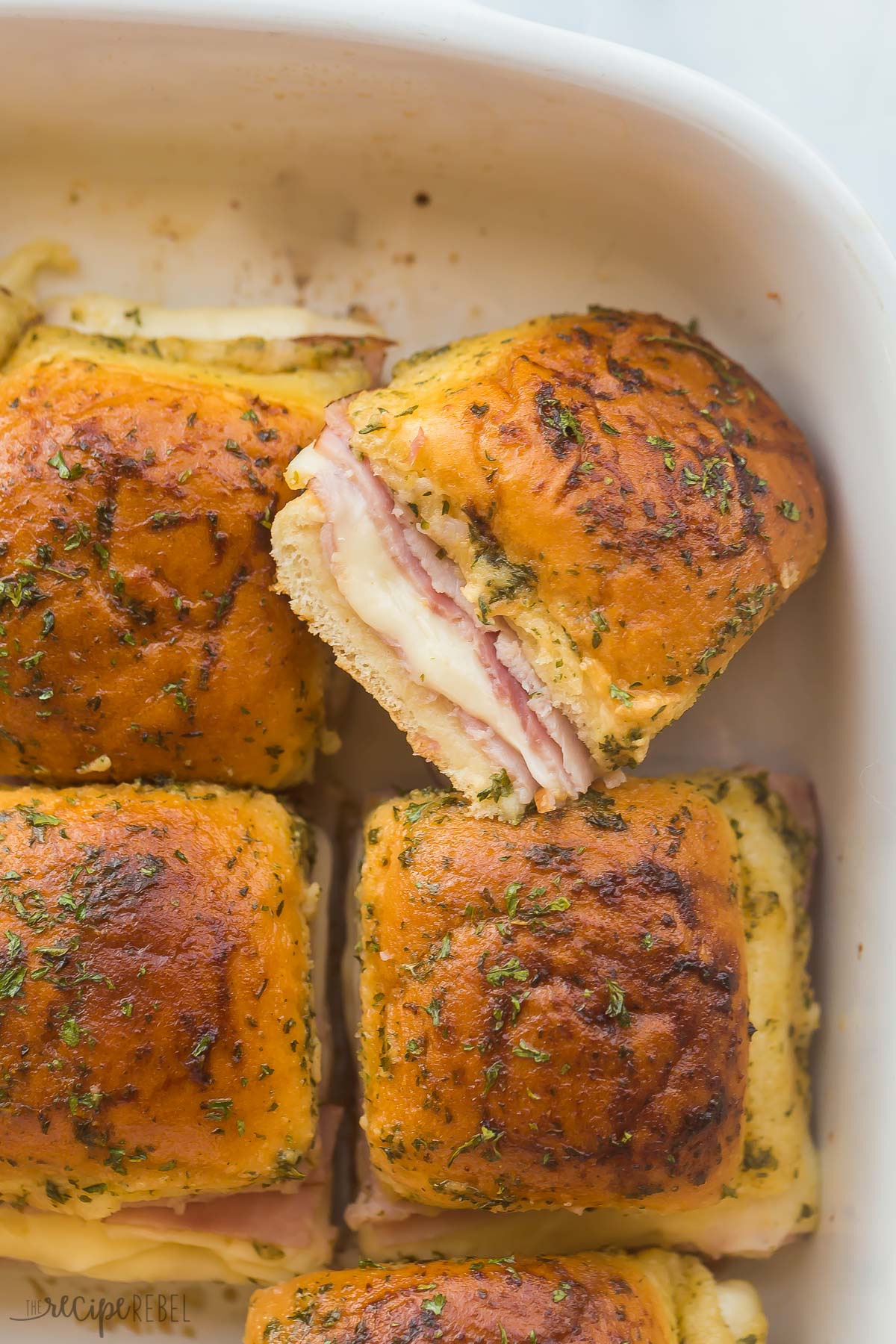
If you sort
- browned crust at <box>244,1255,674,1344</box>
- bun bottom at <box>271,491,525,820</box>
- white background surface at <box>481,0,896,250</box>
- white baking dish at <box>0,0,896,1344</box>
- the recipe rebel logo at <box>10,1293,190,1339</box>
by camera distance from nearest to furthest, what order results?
browned crust at <box>244,1255,674,1344</box> → bun bottom at <box>271,491,525,820</box> → white baking dish at <box>0,0,896,1344</box> → the recipe rebel logo at <box>10,1293,190,1339</box> → white background surface at <box>481,0,896,250</box>

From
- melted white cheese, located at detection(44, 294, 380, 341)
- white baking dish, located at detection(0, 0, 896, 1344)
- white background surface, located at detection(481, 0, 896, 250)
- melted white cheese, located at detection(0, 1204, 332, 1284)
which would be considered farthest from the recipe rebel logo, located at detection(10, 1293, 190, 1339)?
white background surface, located at detection(481, 0, 896, 250)

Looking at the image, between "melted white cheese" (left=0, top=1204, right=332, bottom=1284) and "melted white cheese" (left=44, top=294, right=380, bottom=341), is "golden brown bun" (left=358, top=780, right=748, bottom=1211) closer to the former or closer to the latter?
"melted white cheese" (left=0, top=1204, right=332, bottom=1284)

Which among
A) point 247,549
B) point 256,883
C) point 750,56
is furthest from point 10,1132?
point 750,56

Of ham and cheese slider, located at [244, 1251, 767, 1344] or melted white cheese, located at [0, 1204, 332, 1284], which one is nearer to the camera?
ham and cheese slider, located at [244, 1251, 767, 1344]

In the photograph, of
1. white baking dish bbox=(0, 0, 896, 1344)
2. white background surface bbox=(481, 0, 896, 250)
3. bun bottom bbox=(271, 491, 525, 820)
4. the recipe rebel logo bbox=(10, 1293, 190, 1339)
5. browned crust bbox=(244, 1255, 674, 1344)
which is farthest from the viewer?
white background surface bbox=(481, 0, 896, 250)

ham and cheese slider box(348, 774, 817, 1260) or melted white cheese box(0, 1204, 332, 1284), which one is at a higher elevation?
ham and cheese slider box(348, 774, 817, 1260)

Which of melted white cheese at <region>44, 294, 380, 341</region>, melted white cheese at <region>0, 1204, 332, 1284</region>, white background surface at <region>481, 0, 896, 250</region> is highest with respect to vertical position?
white background surface at <region>481, 0, 896, 250</region>
